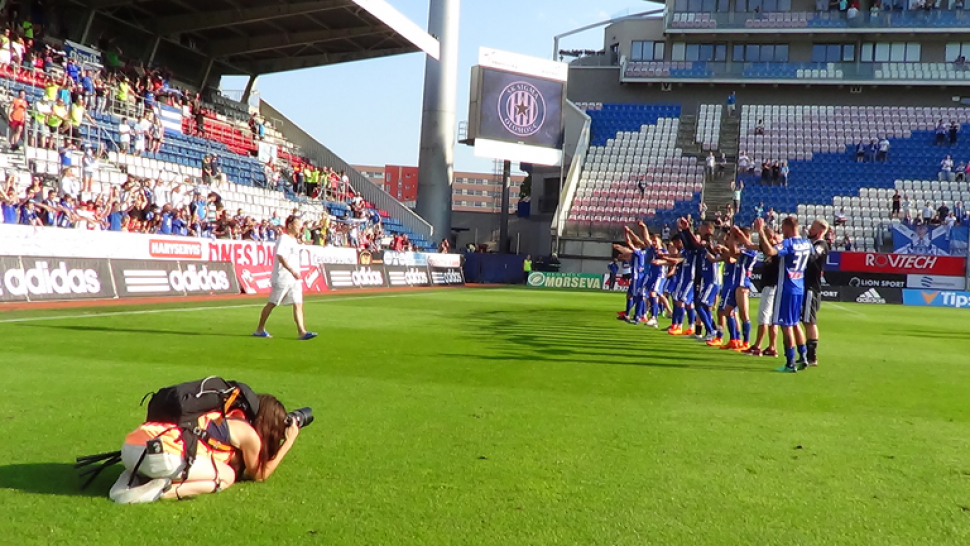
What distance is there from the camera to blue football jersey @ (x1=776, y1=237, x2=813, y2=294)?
37.2 feet

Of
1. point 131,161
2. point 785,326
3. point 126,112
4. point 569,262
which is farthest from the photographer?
point 569,262

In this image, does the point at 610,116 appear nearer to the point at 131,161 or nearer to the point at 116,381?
the point at 131,161

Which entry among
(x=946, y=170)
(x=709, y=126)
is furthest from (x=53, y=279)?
(x=946, y=170)

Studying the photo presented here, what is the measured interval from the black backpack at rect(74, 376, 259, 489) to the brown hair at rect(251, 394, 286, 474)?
1.9 inches

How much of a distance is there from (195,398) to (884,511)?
12.8 feet

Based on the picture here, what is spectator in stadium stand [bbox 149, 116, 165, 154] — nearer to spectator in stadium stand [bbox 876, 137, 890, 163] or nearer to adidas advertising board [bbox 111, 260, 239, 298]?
adidas advertising board [bbox 111, 260, 239, 298]

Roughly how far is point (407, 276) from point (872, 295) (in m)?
20.6

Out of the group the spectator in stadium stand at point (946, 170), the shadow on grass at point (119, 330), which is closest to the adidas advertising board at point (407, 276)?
the shadow on grass at point (119, 330)

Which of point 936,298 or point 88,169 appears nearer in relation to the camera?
point 88,169

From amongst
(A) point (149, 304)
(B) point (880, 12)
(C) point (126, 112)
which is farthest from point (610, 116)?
(A) point (149, 304)

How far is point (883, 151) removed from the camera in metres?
46.5

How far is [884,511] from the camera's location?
4.66m

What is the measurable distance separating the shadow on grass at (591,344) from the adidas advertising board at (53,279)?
8273 millimetres

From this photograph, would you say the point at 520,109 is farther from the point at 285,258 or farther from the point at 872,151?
the point at 285,258
